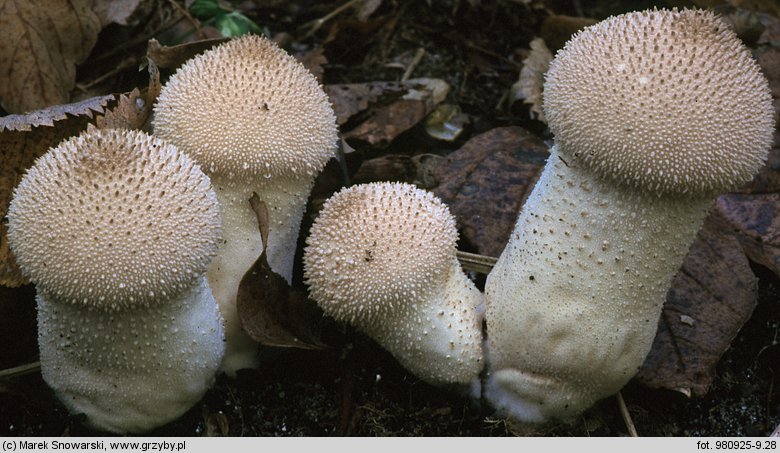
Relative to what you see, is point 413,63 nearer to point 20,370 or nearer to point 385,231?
point 385,231

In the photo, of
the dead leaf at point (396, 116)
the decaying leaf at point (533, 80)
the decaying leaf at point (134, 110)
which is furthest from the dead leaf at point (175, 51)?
the decaying leaf at point (533, 80)

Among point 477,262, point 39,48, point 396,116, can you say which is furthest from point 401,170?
point 39,48

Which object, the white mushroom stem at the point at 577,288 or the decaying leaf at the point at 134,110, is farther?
the decaying leaf at the point at 134,110

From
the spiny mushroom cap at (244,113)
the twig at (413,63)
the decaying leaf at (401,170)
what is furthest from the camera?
the twig at (413,63)

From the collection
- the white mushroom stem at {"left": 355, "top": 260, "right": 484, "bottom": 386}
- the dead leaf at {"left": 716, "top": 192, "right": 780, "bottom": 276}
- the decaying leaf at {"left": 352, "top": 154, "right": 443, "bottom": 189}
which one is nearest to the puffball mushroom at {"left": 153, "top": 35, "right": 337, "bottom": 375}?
the white mushroom stem at {"left": 355, "top": 260, "right": 484, "bottom": 386}

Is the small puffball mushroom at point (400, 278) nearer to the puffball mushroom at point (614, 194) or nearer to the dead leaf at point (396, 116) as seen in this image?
the puffball mushroom at point (614, 194)

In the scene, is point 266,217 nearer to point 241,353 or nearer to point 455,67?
point 241,353

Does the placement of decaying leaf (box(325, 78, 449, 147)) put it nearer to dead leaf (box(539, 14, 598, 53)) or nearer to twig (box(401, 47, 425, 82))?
twig (box(401, 47, 425, 82))
